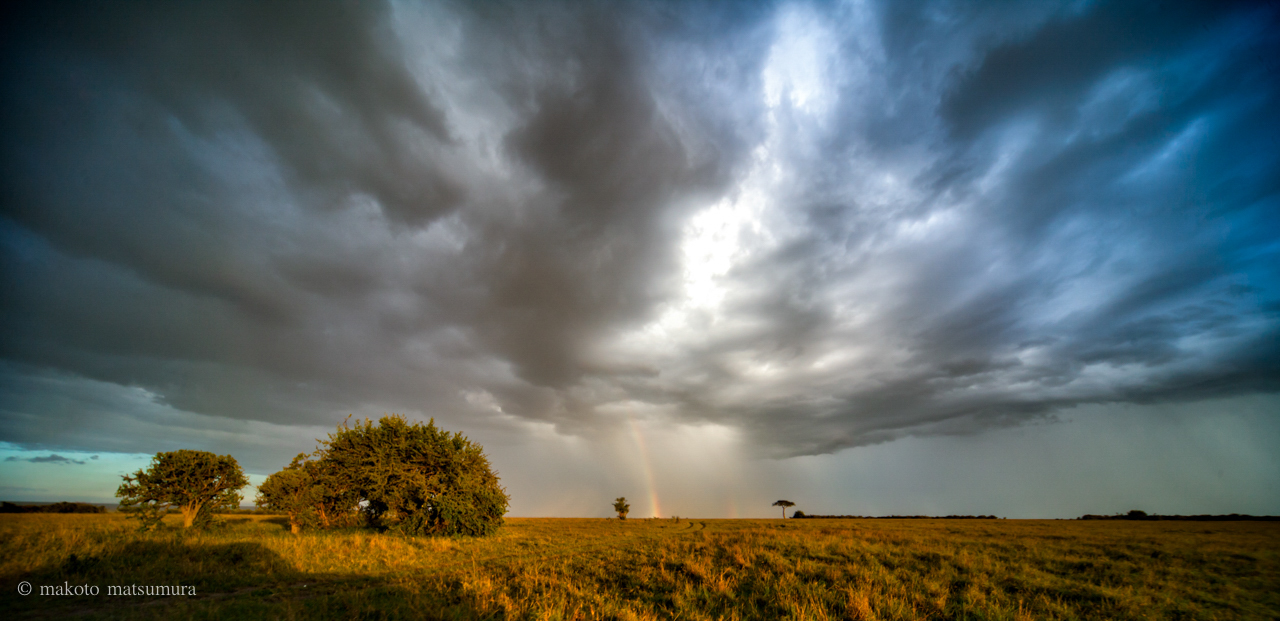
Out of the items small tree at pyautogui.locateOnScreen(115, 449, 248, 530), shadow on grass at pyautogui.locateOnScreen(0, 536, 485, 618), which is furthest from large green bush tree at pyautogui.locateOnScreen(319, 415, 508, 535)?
shadow on grass at pyautogui.locateOnScreen(0, 536, 485, 618)

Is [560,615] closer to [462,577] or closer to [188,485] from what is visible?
[462,577]

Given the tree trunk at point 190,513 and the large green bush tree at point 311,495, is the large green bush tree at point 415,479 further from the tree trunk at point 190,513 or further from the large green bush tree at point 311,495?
the tree trunk at point 190,513

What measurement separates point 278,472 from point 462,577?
20142 millimetres

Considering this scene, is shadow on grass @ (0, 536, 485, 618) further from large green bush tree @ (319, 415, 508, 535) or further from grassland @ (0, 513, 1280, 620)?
large green bush tree @ (319, 415, 508, 535)

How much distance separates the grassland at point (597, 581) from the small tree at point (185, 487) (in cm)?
153

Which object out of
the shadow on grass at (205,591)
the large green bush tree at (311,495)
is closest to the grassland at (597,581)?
the shadow on grass at (205,591)

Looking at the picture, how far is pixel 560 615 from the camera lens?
858 cm

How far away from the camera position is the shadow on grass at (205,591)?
8.98 metres

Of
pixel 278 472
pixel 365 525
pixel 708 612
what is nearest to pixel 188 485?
pixel 278 472

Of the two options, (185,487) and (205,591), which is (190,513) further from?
(205,591)

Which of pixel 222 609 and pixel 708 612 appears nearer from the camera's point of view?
pixel 222 609

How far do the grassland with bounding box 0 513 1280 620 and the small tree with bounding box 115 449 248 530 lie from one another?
153 centimetres

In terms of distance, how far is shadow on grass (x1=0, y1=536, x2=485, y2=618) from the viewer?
898cm

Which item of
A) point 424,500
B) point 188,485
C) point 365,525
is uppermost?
point 188,485
